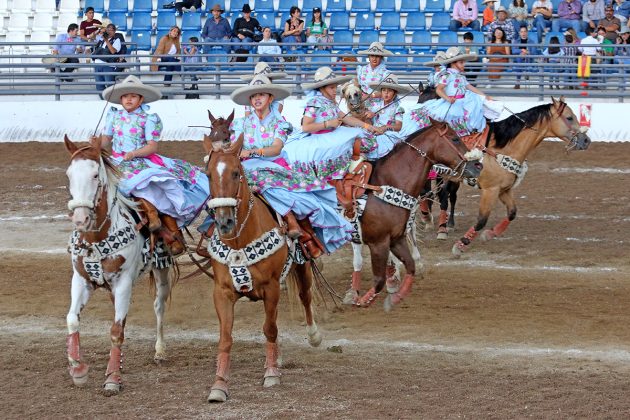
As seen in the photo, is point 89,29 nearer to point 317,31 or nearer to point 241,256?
point 317,31

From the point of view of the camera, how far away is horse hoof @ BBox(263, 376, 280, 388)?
8.10 m

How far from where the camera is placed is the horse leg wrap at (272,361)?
8.16m

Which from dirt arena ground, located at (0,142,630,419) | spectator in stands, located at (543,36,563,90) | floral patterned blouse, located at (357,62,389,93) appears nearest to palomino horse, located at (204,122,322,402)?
dirt arena ground, located at (0,142,630,419)

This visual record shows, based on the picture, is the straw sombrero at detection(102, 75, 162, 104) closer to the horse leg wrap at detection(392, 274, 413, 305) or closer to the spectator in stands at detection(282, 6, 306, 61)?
the horse leg wrap at detection(392, 274, 413, 305)

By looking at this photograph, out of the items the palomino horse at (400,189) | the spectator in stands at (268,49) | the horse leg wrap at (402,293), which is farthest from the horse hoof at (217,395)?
the spectator in stands at (268,49)

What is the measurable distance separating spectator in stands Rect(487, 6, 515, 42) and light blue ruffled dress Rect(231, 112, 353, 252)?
588 inches

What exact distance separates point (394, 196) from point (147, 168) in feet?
8.92

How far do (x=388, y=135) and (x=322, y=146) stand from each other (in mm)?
1132

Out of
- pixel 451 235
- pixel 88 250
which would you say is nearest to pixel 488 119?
pixel 451 235

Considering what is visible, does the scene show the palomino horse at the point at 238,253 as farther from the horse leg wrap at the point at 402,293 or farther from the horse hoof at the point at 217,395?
the horse leg wrap at the point at 402,293

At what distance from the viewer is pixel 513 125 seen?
13.8 m

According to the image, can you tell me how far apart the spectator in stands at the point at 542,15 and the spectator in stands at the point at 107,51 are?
9.25 metres

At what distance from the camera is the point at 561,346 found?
9305 mm

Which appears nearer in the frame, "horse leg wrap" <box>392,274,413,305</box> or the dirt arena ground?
the dirt arena ground
